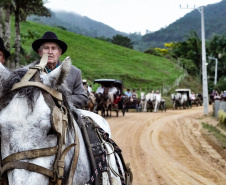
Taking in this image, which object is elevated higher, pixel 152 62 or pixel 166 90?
pixel 152 62

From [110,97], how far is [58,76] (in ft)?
52.2

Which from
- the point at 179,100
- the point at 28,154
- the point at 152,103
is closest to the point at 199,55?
the point at 179,100

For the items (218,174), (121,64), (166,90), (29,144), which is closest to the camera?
(29,144)

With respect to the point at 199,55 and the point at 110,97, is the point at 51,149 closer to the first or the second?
the point at 110,97

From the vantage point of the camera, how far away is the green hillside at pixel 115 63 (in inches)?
1558

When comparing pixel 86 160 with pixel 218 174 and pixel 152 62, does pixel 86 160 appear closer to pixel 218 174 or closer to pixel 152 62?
pixel 218 174

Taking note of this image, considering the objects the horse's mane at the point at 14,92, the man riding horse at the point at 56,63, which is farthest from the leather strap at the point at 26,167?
the man riding horse at the point at 56,63

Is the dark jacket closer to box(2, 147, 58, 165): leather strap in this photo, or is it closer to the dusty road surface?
box(2, 147, 58, 165): leather strap

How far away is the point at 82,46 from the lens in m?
50.8

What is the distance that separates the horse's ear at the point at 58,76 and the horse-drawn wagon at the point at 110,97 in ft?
49.9

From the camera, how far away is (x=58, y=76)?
7.09ft

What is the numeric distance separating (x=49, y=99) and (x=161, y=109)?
24.7 m

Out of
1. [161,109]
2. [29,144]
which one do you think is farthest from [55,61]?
[161,109]

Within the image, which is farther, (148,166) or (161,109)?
(161,109)
